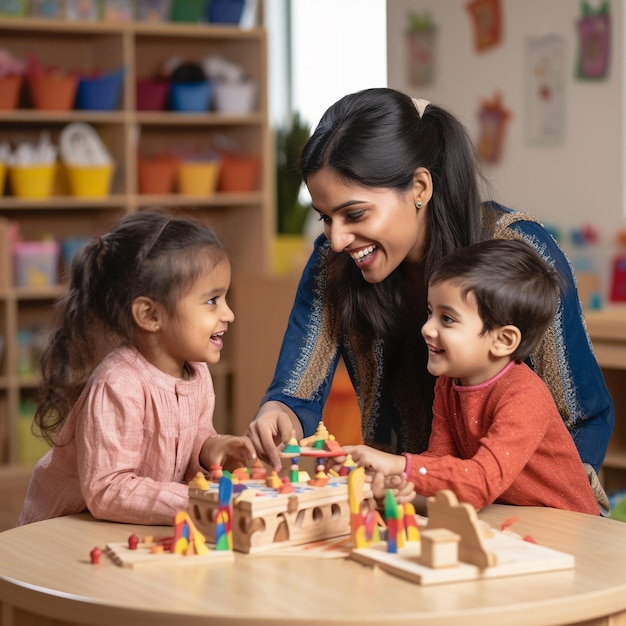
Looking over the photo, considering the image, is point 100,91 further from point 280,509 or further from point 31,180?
point 280,509

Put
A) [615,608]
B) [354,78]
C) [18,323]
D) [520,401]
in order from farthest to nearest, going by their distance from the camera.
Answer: [354,78] < [18,323] < [520,401] < [615,608]

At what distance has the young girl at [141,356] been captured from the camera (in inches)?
63.6

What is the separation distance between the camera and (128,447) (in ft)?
5.13

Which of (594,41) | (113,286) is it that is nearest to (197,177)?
(594,41)

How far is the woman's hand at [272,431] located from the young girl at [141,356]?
3 cm

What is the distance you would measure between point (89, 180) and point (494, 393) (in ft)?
11.1

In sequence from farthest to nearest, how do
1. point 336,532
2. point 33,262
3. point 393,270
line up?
point 33,262
point 393,270
point 336,532

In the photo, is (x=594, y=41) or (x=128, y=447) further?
(x=594, y=41)

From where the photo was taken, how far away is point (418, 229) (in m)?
1.93

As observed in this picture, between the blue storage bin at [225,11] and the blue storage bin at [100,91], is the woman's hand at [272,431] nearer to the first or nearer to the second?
the blue storage bin at [100,91]

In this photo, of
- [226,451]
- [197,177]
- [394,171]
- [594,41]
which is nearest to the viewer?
[226,451]

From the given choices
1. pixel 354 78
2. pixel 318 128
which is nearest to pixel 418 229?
pixel 318 128

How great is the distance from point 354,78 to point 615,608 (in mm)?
5077

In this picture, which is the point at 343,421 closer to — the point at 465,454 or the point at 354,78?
the point at 354,78
